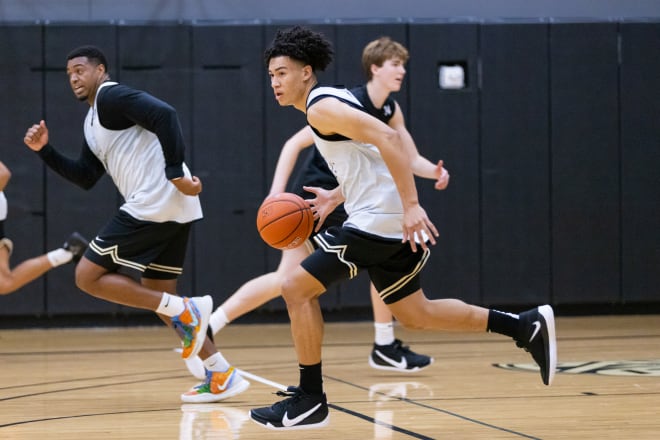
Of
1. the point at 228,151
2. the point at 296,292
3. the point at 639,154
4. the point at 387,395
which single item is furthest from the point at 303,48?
the point at 639,154

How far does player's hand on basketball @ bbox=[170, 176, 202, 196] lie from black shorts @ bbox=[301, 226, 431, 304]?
3.27 feet

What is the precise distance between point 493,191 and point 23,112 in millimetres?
4054

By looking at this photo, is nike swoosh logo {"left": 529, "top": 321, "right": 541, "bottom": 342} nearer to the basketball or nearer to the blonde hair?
the basketball

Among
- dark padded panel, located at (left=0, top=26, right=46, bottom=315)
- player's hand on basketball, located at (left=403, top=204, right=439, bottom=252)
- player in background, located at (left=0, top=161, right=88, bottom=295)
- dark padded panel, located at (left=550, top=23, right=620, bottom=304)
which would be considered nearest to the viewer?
player's hand on basketball, located at (left=403, top=204, right=439, bottom=252)

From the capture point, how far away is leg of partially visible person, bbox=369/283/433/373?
18.6 feet

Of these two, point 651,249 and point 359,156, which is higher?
point 359,156

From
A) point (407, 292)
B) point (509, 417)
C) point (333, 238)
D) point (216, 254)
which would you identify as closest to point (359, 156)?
point (333, 238)

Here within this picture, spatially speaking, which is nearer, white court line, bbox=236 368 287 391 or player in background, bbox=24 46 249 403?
player in background, bbox=24 46 249 403

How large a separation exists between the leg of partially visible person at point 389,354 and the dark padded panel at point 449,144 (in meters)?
2.89

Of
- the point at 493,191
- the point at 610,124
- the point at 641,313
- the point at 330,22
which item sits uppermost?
the point at 330,22

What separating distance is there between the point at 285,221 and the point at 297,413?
784 mm

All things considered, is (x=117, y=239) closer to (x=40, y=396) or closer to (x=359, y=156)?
(x=40, y=396)

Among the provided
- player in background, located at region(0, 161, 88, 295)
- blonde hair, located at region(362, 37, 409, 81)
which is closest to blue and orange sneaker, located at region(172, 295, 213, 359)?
blonde hair, located at region(362, 37, 409, 81)

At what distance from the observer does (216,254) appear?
8.55 m
